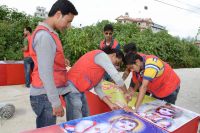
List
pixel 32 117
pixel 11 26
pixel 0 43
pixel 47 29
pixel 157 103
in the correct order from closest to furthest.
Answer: pixel 47 29 → pixel 157 103 → pixel 32 117 → pixel 0 43 → pixel 11 26

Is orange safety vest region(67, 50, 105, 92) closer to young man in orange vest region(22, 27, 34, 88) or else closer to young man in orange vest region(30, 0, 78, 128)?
young man in orange vest region(30, 0, 78, 128)

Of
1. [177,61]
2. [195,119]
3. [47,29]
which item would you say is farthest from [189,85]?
[47,29]

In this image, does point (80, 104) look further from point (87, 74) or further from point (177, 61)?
point (177, 61)

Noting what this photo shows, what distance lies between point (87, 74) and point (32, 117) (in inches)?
81.4

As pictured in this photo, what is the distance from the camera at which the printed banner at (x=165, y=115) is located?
208cm

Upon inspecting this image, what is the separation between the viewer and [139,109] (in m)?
2.41

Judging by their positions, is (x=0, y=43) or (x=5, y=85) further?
(x=0, y=43)

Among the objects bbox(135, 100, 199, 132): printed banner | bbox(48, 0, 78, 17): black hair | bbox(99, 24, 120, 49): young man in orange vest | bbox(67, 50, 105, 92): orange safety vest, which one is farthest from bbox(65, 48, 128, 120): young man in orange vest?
bbox(99, 24, 120, 49): young man in orange vest

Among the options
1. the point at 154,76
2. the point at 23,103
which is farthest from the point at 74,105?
the point at 23,103

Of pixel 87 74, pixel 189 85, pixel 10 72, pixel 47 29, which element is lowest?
pixel 189 85

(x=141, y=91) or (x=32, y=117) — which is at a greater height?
(x=141, y=91)

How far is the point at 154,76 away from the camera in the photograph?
235cm

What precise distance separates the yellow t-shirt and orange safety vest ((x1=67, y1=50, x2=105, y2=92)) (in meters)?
0.47

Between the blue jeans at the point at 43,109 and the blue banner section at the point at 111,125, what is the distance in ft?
0.53
